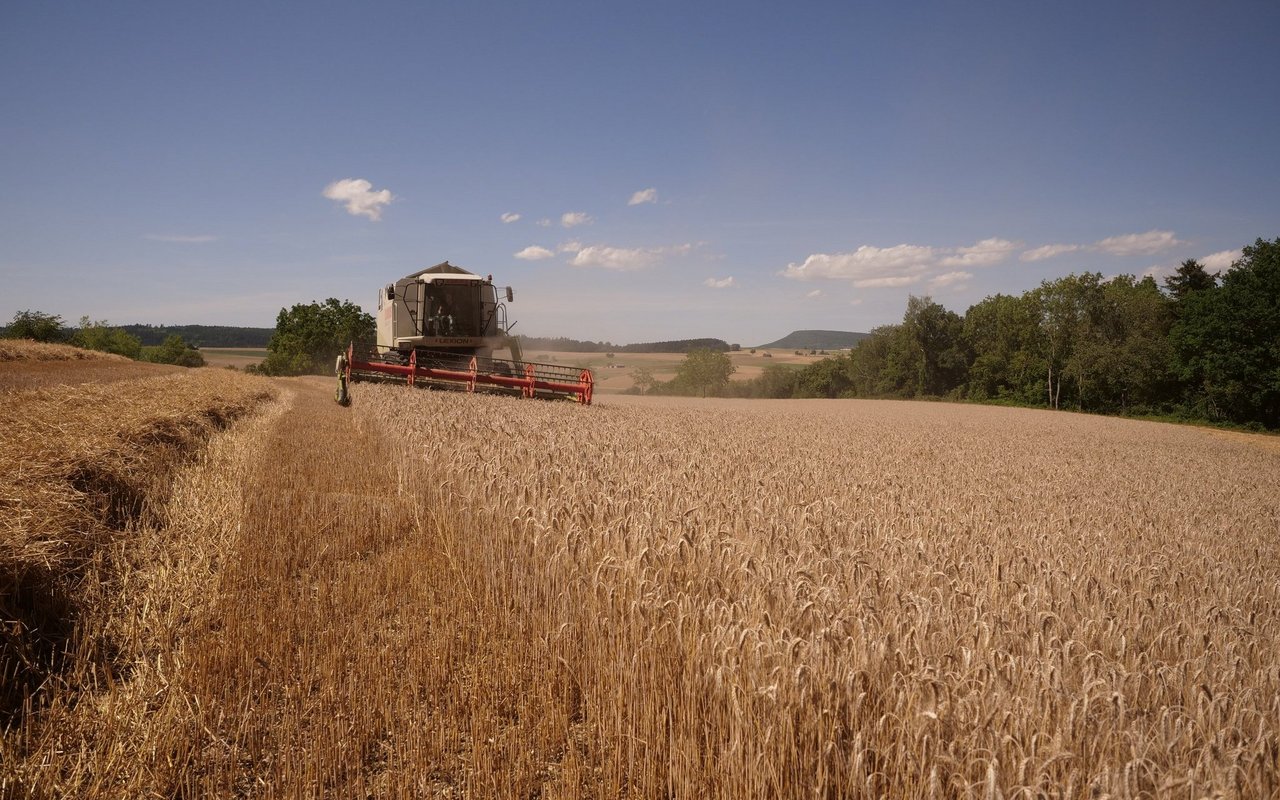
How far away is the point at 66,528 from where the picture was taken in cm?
438

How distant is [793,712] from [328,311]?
82529 mm

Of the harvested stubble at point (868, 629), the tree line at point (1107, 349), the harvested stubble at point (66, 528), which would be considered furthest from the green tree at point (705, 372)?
the harvested stubble at point (868, 629)

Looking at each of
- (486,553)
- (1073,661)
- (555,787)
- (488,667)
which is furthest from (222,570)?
(1073,661)

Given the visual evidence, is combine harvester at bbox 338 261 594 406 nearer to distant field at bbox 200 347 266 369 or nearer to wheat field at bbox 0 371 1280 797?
wheat field at bbox 0 371 1280 797

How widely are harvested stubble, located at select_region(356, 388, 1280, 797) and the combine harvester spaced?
11.8 metres

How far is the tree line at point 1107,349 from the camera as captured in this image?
36.3m

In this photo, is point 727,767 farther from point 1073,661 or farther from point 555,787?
point 1073,661

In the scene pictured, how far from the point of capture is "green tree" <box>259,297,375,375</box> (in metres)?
69.2

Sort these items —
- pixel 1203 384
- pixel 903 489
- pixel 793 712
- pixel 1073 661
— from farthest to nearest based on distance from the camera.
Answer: pixel 1203 384 → pixel 903 489 → pixel 1073 661 → pixel 793 712

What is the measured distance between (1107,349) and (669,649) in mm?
52543

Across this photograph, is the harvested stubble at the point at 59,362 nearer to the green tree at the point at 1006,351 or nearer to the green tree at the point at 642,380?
the green tree at the point at 642,380

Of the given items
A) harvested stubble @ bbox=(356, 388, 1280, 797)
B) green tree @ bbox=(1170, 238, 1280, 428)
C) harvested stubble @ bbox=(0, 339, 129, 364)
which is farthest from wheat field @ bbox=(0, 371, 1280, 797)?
green tree @ bbox=(1170, 238, 1280, 428)

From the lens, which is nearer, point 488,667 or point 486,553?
point 488,667

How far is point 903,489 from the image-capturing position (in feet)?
20.9
